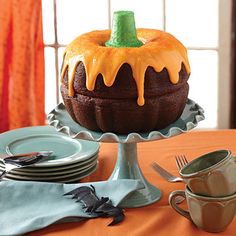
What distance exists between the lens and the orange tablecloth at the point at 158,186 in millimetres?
1073

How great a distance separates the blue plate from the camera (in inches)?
52.0

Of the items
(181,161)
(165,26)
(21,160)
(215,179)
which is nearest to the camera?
(215,179)

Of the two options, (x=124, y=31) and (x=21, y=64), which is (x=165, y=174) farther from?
(x=21, y=64)

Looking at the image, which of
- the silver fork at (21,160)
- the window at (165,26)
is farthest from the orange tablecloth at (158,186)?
the window at (165,26)

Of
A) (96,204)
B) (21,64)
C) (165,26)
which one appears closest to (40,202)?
(96,204)

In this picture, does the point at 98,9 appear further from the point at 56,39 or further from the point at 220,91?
the point at 220,91

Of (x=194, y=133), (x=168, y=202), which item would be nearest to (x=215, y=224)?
(x=168, y=202)

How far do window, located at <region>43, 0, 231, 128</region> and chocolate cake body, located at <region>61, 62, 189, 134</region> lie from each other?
139cm

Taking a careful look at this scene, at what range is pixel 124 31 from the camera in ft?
3.94

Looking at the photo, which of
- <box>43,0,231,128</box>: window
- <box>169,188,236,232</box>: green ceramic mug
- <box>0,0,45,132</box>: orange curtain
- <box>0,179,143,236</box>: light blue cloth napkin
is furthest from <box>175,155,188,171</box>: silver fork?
<box>43,0,231,128</box>: window

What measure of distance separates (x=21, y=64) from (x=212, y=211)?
1.40 m

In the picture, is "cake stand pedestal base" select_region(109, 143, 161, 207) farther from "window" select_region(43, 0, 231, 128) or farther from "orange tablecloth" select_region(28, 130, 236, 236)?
"window" select_region(43, 0, 231, 128)

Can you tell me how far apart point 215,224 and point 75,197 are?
274 mm

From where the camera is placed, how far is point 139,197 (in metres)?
1.20
